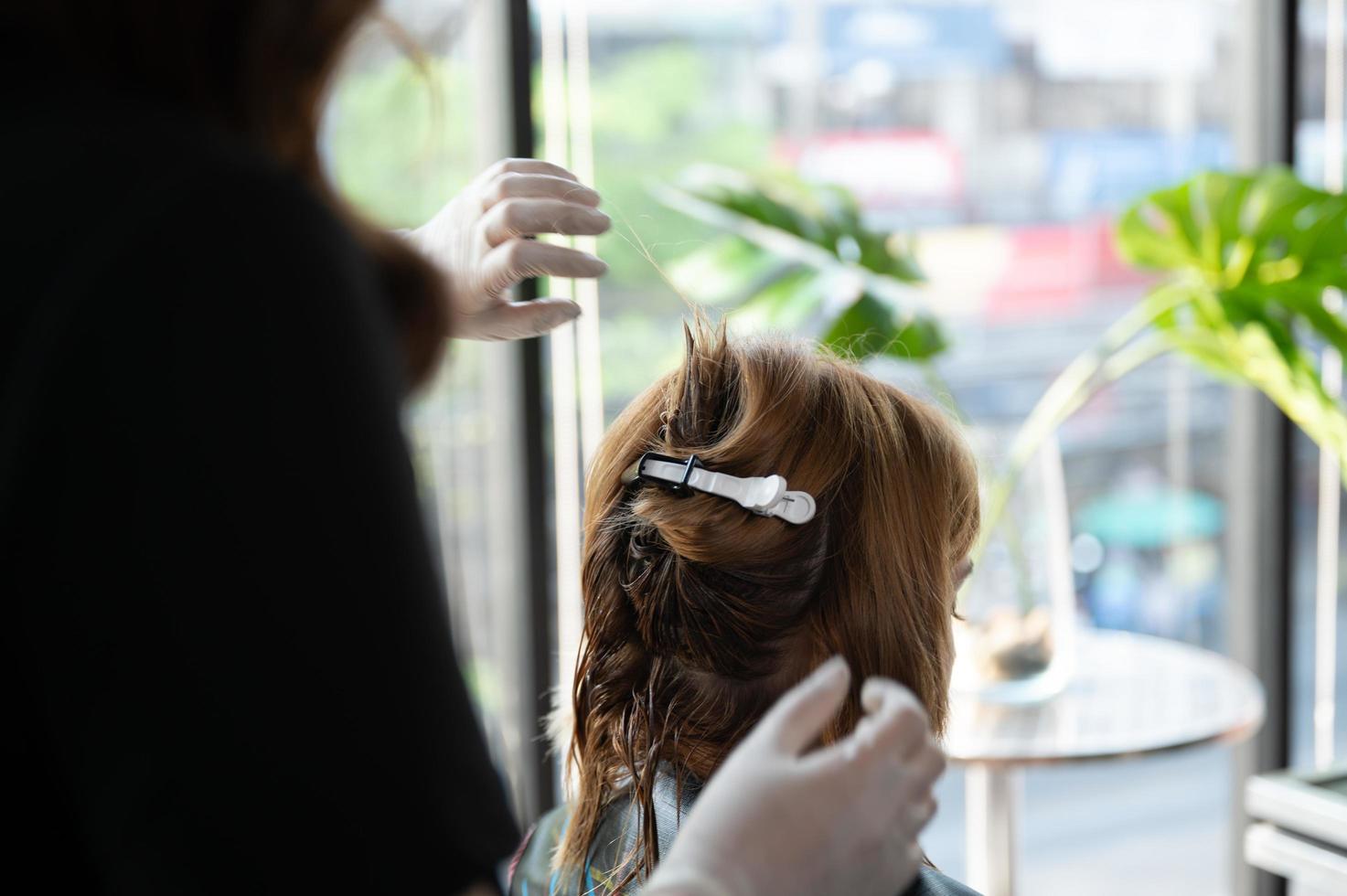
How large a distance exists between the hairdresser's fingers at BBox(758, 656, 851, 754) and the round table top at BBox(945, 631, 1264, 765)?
1093mm

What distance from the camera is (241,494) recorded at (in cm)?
47

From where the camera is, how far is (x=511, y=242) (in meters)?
1.02

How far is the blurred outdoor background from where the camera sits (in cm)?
220

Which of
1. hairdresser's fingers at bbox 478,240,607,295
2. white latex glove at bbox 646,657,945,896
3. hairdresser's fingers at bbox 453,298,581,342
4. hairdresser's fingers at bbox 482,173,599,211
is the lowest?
white latex glove at bbox 646,657,945,896

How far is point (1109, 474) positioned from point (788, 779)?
233 cm

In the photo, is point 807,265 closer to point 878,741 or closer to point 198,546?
point 878,741

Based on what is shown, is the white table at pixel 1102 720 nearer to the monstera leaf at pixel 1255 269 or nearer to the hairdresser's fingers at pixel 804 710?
the monstera leaf at pixel 1255 269

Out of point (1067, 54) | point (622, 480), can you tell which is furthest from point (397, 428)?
point (1067, 54)

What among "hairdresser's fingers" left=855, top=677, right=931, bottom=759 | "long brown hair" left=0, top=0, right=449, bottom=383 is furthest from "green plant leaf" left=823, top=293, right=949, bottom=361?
"long brown hair" left=0, top=0, right=449, bottom=383

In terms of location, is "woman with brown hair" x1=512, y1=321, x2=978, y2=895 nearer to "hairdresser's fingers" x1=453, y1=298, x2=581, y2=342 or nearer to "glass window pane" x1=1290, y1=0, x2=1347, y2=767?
"hairdresser's fingers" x1=453, y1=298, x2=581, y2=342

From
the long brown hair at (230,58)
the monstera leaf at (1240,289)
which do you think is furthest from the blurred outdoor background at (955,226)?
the long brown hair at (230,58)

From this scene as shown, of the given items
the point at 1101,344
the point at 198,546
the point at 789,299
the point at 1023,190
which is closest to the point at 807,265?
the point at 789,299

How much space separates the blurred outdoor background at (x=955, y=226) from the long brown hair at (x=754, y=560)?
838mm

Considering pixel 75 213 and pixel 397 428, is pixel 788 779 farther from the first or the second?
pixel 75 213
